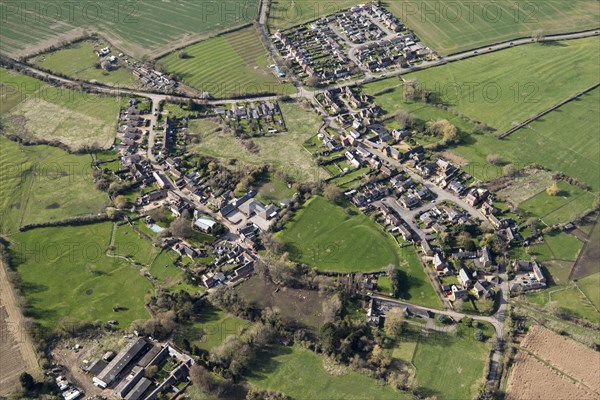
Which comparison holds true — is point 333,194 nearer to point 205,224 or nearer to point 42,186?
point 205,224

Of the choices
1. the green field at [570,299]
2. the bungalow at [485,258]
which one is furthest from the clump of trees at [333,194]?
the green field at [570,299]

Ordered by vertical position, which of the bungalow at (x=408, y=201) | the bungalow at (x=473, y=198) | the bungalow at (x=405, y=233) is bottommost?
the bungalow at (x=405, y=233)

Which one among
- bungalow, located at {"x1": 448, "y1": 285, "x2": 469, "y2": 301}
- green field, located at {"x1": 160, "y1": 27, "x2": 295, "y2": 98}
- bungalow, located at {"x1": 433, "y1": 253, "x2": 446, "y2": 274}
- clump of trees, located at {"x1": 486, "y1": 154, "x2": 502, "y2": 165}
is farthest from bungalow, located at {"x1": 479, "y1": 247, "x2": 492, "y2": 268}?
green field, located at {"x1": 160, "y1": 27, "x2": 295, "y2": 98}

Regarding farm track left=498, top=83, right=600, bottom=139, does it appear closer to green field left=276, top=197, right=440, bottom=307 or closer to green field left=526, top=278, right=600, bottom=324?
green field left=526, top=278, right=600, bottom=324

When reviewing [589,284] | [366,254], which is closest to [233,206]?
[366,254]

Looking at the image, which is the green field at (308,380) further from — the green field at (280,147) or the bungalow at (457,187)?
→ the bungalow at (457,187)

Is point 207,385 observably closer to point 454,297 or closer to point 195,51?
point 454,297

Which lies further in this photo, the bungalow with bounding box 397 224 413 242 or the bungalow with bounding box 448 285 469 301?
the bungalow with bounding box 397 224 413 242
